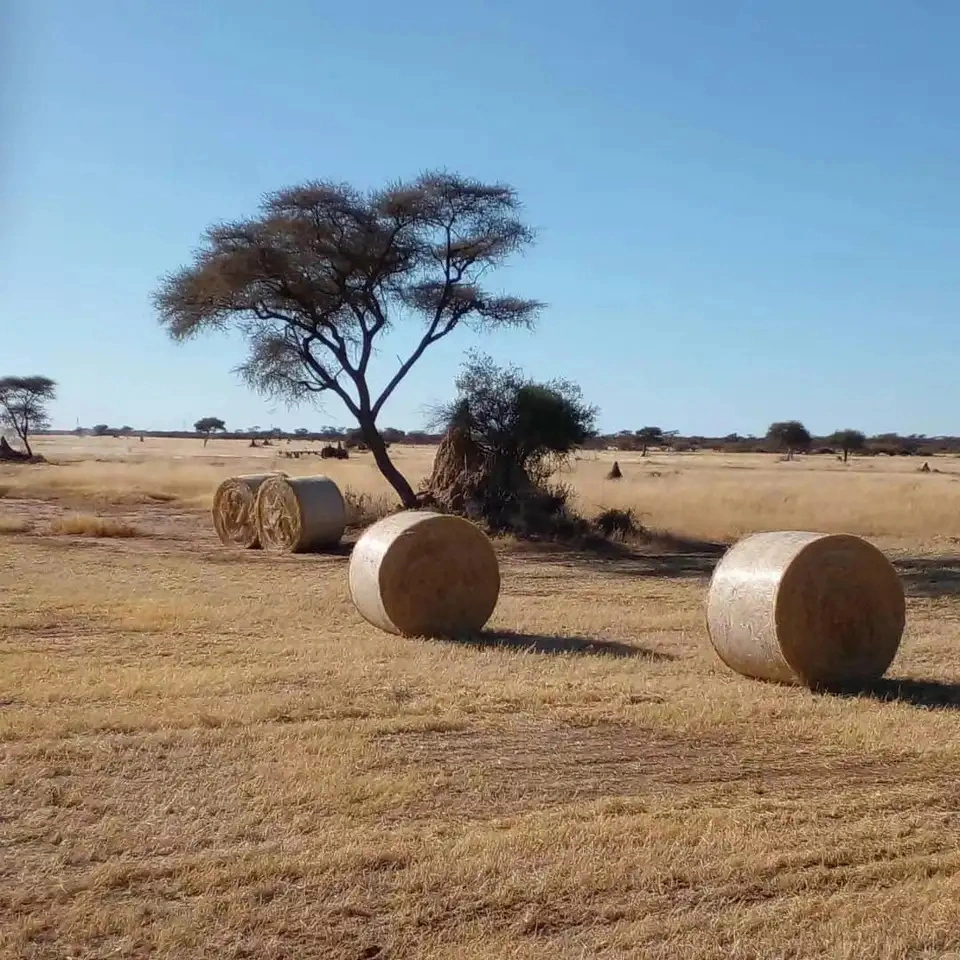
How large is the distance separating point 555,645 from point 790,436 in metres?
87.6

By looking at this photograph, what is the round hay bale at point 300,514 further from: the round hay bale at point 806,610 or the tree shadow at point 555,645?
the round hay bale at point 806,610

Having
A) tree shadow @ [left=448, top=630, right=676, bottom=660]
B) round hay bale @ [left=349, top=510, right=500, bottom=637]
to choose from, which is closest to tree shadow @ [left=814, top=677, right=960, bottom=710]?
tree shadow @ [left=448, top=630, right=676, bottom=660]

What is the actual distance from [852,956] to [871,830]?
1.50m

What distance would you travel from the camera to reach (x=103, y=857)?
5695 millimetres

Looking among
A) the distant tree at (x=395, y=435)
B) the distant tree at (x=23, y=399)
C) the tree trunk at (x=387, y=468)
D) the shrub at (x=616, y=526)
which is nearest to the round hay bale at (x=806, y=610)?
the shrub at (x=616, y=526)

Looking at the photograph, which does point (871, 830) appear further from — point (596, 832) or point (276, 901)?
point (276, 901)

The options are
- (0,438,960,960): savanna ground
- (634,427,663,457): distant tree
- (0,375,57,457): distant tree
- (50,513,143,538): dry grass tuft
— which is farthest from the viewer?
(634,427,663,457): distant tree

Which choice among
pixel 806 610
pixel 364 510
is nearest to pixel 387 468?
pixel 364 510

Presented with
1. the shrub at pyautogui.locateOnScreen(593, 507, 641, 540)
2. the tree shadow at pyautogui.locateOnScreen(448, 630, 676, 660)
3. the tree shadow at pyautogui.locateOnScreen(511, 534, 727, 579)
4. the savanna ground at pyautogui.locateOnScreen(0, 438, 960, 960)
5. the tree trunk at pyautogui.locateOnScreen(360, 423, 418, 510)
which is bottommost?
the savanna ground at pyautogui.locateOnScreen(0, 438, 960, 960)

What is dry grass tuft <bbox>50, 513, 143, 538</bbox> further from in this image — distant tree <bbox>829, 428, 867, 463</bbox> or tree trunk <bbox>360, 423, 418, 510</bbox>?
distant tree <bbox>829, 428, 867, 463</bbox>

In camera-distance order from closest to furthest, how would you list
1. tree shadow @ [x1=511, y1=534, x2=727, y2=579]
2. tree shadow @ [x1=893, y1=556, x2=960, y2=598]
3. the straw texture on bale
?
tree shadow @ [x1=893, y1=556, x2=960, y2=598]
tree shadow @ [x1=511, y1=534, x2=727, y2=579]
the straw texture on bale

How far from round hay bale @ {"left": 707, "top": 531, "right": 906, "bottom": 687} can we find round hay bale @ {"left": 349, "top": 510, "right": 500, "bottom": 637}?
3.03 m

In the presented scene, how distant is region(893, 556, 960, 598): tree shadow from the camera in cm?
1650

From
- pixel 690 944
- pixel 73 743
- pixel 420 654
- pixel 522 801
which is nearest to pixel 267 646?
pixel 420 654
